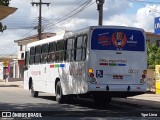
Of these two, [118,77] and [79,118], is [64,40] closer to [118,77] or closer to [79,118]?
A: [118,77]

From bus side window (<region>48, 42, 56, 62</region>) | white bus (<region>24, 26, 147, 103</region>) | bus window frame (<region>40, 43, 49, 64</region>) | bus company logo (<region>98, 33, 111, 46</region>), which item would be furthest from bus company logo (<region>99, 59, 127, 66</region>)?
bus window frame (<region>40, 43, 49, 64</region>)

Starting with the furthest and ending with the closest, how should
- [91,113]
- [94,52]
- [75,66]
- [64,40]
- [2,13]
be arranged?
[64,40]
[75,66]
[94,52]
[91,113]
[2,13]

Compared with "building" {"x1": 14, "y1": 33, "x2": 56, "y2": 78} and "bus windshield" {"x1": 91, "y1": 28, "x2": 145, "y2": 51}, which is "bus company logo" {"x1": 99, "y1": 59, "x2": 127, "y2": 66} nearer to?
"bus windshield" {"x1": 91, "y1": 28, "x2": 145, "y2": 51}

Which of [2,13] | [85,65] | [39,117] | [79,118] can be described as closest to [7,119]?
[39,117]

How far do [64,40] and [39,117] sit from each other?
6270 millimetres

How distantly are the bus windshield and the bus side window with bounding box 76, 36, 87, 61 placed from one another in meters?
0.45

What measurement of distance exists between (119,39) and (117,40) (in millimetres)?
91

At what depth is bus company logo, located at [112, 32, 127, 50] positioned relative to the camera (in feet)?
57.2

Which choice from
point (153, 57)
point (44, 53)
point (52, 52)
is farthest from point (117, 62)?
point (153, 57)

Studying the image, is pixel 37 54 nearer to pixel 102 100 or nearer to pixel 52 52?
pixel 52 52

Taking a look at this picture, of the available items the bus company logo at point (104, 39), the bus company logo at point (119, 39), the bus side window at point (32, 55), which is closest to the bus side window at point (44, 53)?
the bus side window at point (32, 55)

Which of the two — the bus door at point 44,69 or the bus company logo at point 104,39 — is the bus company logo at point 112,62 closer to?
the bus company logo at point 104,39

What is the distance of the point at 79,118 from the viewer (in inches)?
550

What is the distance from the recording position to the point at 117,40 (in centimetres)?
1752
